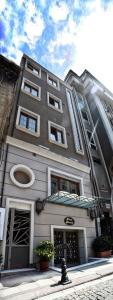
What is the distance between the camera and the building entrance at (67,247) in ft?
31.0

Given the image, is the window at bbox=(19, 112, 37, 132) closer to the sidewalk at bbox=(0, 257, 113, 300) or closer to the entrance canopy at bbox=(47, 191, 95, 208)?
the entrance canopy at bbox=(47, 191, 95, 208)

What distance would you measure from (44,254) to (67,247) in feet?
10.1

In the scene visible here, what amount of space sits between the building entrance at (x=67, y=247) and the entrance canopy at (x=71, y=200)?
63.8 inches

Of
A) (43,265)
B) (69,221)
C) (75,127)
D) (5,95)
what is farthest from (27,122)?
(43,265)

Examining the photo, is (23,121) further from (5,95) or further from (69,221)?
(69,221)

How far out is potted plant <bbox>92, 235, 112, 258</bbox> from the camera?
9.88m

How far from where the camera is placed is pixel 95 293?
4.66 metres

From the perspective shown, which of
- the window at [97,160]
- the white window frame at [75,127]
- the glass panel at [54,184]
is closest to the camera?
the glass panel at [54,184]

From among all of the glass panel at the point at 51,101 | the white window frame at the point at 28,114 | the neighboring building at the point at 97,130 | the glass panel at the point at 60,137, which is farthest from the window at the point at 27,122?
the neighboring building at the point at 97,130

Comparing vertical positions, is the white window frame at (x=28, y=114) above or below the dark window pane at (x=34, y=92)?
below

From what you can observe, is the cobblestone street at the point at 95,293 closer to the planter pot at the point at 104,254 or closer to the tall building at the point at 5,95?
the tall building at the point at 5,95

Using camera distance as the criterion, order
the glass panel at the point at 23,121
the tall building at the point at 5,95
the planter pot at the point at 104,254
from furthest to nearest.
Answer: the glass panel at the point at 23,121 < the planter pot at the point at 104,254 < the tall building at the point at 5,95

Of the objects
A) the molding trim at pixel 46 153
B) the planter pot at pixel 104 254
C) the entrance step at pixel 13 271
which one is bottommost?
the planter pot at pixel 104 254

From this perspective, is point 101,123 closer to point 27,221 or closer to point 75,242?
point 75,242
